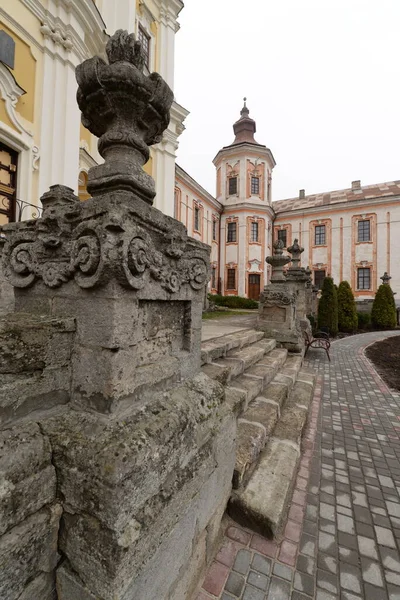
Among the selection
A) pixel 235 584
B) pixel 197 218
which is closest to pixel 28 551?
pixel 235 584

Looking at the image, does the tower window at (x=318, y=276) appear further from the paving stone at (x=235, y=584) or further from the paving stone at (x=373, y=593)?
the paving stone at (x=235, y=584)

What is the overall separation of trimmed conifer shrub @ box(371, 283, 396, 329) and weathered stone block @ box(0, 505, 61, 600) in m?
20.8

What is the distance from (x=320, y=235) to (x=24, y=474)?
3198 centimetres

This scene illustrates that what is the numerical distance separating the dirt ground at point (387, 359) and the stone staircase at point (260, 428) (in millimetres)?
2661

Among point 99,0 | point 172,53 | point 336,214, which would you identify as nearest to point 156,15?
point 172,53

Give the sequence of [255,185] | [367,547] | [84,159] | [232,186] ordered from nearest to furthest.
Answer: [367,547], [84,159], [255,185], [232,186]

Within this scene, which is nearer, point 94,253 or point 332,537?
point 94,253

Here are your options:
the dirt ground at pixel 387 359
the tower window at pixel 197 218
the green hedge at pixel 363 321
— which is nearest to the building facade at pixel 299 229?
the tower window at pixel 197 218

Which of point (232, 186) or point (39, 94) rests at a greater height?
point (232, 186)

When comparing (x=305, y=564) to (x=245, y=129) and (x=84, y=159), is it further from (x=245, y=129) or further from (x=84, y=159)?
(x=245, y=129)

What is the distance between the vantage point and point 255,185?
2817cm

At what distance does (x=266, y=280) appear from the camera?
27.8 metres

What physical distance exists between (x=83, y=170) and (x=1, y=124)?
2.78 meters

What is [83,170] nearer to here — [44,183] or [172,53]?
[44,183]
